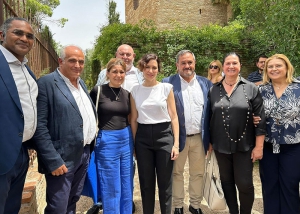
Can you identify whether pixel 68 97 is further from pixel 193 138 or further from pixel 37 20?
pixel 37 20

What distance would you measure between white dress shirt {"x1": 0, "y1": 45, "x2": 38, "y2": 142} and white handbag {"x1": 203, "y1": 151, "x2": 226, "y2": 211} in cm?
209

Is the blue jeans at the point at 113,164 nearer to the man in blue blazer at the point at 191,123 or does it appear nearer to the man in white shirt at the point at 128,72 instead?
the man in blue blazer at the point at 191,123

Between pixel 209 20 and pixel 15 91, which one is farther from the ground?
pixel 209 20

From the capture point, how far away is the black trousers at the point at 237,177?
9.11ft

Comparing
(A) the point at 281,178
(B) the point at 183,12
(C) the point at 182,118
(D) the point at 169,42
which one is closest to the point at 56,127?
(C) the point at 182,118

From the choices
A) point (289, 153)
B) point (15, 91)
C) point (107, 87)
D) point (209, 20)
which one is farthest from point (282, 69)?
point (209, 20)

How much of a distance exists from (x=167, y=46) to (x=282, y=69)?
287 inches

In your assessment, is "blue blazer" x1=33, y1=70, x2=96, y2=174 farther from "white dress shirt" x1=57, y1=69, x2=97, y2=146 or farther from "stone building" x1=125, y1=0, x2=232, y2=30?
"stone building" x1=125, y1=0, x2=232, y2=30

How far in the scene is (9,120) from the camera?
1.79 metres

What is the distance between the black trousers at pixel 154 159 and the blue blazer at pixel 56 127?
2.48ft

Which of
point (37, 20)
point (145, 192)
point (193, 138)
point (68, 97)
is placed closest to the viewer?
point (68, 97)

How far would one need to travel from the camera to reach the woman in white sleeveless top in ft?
9.25

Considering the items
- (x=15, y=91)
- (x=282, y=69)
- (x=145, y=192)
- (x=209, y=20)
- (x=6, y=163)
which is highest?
(x=209, y=20)

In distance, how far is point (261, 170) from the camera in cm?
291
